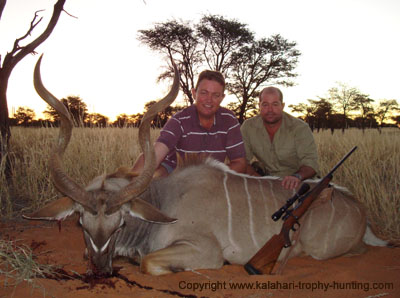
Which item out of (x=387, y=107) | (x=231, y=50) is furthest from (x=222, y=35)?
(x=387, y=107)

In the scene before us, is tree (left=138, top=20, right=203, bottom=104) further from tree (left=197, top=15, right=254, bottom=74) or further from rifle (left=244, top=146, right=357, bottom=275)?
rifle (left=244, top=146, right=357, bottom=275)

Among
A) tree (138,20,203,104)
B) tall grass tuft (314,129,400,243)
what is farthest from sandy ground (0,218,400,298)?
tree (138,20,203,104)

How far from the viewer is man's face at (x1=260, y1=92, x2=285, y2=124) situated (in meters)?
3.92

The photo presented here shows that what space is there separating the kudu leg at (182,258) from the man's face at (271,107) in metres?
1.81

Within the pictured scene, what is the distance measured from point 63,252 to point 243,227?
4.51 ft

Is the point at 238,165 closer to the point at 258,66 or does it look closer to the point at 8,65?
the point at 8,65

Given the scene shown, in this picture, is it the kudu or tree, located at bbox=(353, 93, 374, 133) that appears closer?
the kudu

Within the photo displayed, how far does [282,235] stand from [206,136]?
1361 millimetres

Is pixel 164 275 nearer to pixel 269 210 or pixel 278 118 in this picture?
pixel 269 210

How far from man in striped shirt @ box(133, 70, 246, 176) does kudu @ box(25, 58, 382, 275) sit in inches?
24.3

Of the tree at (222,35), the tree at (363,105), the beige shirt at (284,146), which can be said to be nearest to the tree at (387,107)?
the tree at (363,105)

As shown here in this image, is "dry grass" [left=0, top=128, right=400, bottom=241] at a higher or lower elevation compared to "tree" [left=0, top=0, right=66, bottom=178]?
lower

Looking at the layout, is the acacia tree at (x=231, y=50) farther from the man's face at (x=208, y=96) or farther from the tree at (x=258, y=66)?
the man's face at (x=208, y=96)

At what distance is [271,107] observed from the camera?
13.0 feet
